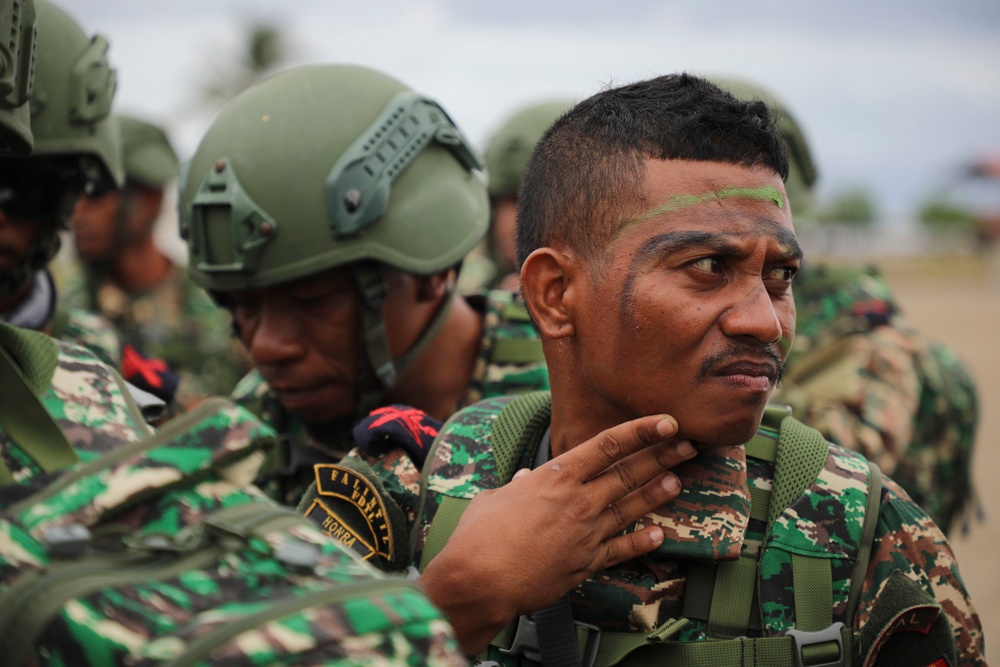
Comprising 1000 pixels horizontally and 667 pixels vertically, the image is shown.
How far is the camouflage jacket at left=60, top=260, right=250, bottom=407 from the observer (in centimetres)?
764

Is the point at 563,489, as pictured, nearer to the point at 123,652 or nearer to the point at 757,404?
the point at 757,404

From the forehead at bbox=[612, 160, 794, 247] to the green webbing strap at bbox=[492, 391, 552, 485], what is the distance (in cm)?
52

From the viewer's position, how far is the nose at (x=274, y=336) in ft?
10.9

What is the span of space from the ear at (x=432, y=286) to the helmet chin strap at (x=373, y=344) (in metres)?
0.19

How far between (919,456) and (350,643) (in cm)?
428

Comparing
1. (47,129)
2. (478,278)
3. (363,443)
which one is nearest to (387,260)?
(363,443)

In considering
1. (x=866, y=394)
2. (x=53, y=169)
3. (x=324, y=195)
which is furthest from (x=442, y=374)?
(x=866, y=394)

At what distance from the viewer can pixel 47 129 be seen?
3.86 meters

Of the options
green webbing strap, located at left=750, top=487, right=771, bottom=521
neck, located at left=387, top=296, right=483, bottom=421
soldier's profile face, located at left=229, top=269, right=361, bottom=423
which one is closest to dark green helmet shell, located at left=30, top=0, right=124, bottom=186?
soldier's profile face, located at left=229, top=269, right=361, bottom=423

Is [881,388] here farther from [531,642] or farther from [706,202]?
[531,642]

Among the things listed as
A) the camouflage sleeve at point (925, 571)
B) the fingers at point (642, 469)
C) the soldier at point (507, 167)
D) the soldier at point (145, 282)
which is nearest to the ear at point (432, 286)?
the fingers at point (642, 469)

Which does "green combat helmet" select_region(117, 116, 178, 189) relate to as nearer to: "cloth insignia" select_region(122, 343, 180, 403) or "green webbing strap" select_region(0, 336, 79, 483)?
"cloth insignia" select_region(122, 343, 180, 403)

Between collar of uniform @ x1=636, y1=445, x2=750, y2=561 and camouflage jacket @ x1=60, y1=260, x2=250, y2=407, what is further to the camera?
camouflage jacket @ x1=60, y1=260, x2=250, y2=407

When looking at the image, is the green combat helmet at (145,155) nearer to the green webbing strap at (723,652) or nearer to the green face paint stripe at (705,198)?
the green face paint stripe at (705,198)
